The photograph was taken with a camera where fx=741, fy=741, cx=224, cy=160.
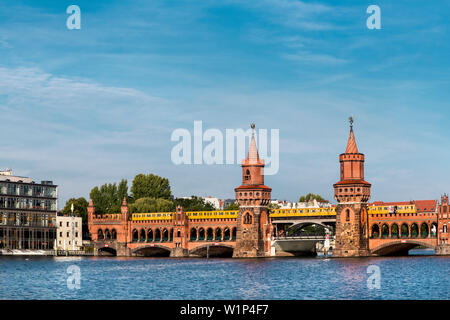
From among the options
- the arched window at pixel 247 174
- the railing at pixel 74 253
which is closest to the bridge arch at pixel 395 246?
the arched window at pixel 247 174

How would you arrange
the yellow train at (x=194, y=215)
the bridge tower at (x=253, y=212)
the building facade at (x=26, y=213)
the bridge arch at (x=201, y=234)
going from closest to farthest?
the bridge tower at (x=253, y=212) → the building facade at (x=26, y=213) → the yellow train at (x=194, y=215) → the bridge arch at (x=201, y=234)

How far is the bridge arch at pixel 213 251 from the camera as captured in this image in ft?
530

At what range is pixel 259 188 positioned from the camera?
149875 millimetres

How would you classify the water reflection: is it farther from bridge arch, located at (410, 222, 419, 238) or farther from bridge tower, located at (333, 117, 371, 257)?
bridge arch, located at (410, 222, 419, 238)

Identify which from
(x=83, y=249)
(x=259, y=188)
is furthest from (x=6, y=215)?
(x=259, y=188)

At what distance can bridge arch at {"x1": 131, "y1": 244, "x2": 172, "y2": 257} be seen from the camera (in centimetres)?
16990

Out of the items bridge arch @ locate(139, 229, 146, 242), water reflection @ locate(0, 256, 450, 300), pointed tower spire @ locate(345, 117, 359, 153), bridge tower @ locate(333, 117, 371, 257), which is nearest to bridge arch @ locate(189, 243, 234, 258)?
bridge arch @ locate(139, 229, 146, 242)

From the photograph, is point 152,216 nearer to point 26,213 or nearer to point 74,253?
point 74,253

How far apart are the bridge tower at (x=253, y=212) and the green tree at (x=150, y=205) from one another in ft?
136

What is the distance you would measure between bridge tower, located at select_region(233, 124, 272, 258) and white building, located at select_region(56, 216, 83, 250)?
47.7m

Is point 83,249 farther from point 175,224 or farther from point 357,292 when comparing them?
point 357,292

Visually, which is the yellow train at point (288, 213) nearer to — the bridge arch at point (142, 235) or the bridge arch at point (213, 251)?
the bridge arch at point (142, 235)

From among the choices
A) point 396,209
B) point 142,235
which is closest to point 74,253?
point 142,235
